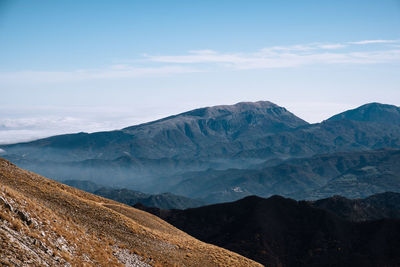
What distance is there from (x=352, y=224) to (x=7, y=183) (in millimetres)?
122866

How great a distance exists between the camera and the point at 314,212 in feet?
472

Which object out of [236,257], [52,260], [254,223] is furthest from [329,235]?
[52,260]

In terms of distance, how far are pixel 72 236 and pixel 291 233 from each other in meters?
111

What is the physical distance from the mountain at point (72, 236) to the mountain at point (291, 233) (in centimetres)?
6872

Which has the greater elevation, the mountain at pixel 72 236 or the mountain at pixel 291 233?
the mountain at pixel 72 236

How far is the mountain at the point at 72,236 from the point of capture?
27.9 m

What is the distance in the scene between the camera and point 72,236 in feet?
111

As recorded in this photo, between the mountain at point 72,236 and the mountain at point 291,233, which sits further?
the mountain at point 291,233

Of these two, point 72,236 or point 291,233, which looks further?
point 291,233

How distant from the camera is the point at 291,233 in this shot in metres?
134

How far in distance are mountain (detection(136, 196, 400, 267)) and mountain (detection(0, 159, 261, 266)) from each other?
6872cm

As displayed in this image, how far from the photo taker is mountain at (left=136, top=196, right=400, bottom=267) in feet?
385

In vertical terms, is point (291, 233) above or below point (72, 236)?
below

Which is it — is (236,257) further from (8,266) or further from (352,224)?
(352,224)
